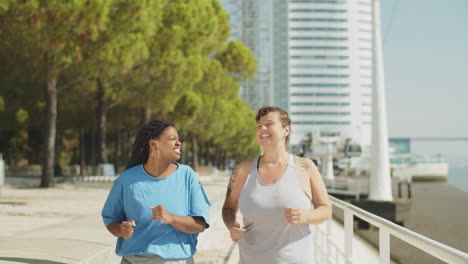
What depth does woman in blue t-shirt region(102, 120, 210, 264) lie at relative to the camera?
3.03m

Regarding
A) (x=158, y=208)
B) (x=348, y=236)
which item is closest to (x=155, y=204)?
(x=158, y=208)

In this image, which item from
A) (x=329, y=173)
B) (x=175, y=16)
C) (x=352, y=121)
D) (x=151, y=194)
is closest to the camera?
(x=151, y=194)

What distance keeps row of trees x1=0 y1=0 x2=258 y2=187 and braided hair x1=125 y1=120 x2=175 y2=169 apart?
19143 millimetres

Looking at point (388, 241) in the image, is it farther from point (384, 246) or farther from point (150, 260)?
point (150, 260)

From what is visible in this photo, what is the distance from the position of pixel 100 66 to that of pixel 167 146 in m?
22.1

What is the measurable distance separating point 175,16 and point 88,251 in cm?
2452

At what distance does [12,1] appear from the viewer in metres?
21.2

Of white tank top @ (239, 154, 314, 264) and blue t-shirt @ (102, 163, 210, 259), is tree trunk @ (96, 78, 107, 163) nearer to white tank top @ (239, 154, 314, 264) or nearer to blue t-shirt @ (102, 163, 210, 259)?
blue t-shirt @ (102, 163, 210, 259)

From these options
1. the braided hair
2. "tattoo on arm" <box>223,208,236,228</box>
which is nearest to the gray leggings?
"tattoo on arm" <box>223,208,236,228</box>

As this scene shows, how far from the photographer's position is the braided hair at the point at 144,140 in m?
3.23

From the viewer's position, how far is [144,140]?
10.7 ft

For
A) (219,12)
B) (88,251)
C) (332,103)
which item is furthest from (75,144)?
(332,103)

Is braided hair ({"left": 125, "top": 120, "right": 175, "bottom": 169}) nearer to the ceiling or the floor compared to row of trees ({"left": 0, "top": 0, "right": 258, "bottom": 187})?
nearer to the floor

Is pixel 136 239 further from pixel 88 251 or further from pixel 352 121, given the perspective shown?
pixel 352 121
